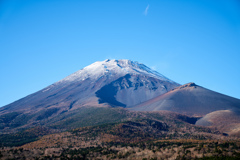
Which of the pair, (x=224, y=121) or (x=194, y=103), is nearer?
(x=224, y=121)

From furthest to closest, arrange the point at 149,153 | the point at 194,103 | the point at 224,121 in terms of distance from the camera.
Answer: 1. the point at 194,103
2. the point at 224,121
3. the point at 149,153

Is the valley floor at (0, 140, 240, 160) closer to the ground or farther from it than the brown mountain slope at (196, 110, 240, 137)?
farther from it

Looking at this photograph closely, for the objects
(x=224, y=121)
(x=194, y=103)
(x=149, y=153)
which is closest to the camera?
(x=149, y=153)

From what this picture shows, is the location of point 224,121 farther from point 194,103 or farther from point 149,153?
point 149,153

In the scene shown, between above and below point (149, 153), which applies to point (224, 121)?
below

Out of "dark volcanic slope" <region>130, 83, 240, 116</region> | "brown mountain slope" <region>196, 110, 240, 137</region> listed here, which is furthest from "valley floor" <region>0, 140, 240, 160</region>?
"dark volcanic slope" <region>130, 83, 240, 116</region>

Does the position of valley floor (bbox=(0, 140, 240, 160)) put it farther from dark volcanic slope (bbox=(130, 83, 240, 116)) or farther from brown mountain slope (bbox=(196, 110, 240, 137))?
dark volcanic slope (bbox=(130, 83, 240, 116))

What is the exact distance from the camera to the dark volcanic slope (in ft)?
472

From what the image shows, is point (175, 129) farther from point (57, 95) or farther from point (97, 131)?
point (57, 95)

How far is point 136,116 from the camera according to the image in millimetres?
112750

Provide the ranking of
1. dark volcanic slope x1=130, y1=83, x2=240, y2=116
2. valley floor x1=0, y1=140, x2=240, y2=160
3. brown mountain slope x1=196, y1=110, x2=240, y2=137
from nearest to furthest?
valley floor x1=0, y1=140, x2=240, y2=160 → brown mountain slope x1=196, y1=110, x2=240, y2=137 → dark volcanic slope x1=130, y1=83, x2=240, y2=116

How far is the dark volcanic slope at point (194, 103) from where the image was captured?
143875 millimetres

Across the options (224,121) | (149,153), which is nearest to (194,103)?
(224,121)

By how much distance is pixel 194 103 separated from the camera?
156m
